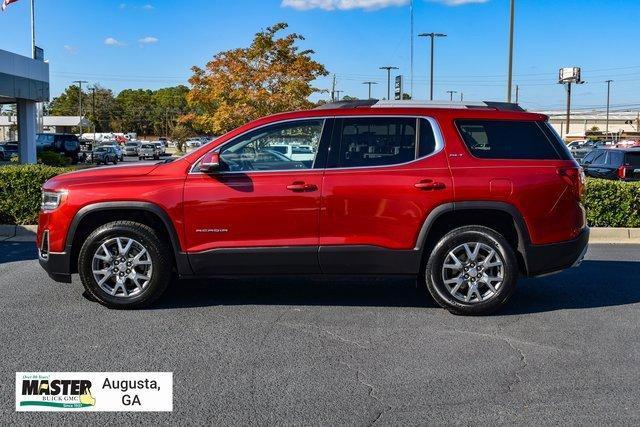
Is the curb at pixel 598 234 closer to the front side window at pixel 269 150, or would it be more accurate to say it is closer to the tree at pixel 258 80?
the front side window at pixel 269 150

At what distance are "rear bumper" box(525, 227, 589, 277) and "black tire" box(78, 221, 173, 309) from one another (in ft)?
10.6

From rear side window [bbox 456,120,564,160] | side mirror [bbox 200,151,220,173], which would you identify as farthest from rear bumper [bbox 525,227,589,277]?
side mirror [bbox 200,151,220,173]

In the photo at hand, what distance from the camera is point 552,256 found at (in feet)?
19.8

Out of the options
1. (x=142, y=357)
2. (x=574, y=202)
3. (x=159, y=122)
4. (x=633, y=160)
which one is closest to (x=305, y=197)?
(x=142, y=357)

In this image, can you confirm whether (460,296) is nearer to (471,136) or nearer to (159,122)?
(471,136)

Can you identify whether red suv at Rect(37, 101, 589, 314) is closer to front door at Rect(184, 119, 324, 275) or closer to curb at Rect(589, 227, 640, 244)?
front door at Rect(184, 119, 324, 275)

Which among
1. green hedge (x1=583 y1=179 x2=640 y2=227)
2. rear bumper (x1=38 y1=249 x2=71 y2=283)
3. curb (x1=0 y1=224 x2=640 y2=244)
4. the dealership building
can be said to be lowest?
curb (x1=0 y1=224 x2=640 y2=244)

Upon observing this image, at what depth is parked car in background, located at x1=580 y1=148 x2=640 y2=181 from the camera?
50.3 ft

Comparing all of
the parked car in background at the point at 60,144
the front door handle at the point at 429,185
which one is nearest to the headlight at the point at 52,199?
the front door handle at the point at 429,185

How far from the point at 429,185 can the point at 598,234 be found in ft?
19.2

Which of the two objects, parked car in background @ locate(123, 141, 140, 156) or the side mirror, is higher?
parked car in background @ locate(123, 141, 140, 156)

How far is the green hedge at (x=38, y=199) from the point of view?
10.7 m

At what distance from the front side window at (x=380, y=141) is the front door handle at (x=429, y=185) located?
0.85 feet

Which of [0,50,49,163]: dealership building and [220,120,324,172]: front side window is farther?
[0,50,49,163]: dealership building
